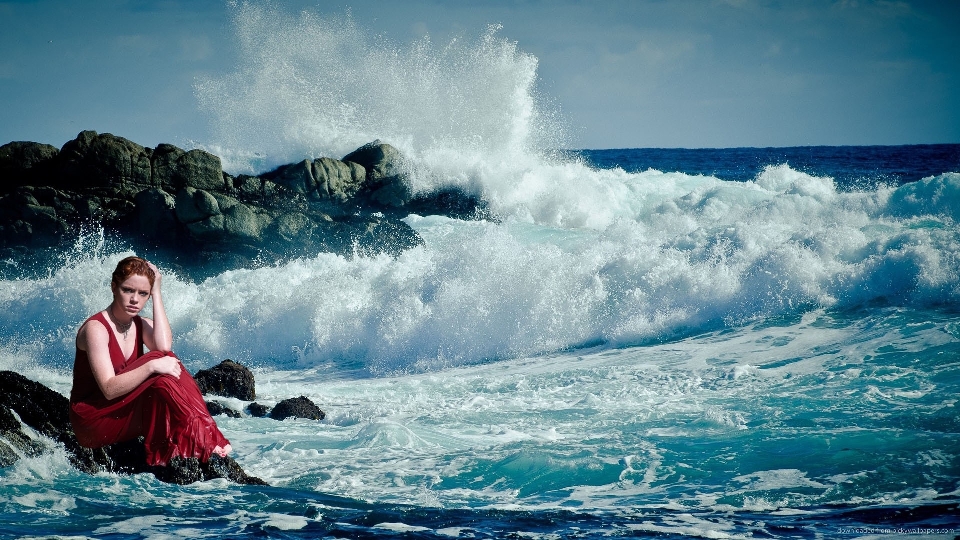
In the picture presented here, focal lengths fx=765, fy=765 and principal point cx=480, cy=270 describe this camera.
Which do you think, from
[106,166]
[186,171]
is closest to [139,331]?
[186,171]

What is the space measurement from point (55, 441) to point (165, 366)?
1.21 metres

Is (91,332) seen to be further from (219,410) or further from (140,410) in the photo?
(219,410)

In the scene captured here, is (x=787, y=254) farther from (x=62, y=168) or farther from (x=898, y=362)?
(x=62, y=168)

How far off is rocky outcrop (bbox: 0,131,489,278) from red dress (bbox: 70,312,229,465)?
1438 cm

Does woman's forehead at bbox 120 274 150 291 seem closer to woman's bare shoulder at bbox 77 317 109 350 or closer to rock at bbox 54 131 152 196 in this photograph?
woman's bare shoulder at bbox 77 317 109 350

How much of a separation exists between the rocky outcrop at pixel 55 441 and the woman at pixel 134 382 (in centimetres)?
27

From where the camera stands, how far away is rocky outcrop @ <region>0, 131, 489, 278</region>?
18.5 meters

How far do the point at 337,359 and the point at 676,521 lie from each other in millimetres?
9100

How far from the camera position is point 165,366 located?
4.06 metres

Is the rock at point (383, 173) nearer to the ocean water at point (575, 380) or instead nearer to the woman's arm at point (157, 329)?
the ocean water at point (575, 380)

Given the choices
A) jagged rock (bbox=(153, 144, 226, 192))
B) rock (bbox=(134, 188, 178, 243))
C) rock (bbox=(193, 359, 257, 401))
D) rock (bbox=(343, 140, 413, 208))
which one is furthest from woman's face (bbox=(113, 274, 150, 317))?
rock (bbox=(343, 140, 413, 208))

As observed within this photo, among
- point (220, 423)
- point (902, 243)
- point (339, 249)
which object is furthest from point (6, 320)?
point (902, 243)

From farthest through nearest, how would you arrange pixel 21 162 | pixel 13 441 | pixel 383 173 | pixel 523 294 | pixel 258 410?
pixel 383 173
pixel 21 162
pixel 523 294
pixel 258 410
pixel 13 441

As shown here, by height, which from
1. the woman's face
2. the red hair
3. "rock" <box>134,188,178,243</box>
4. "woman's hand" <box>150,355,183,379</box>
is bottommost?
"woman's hand" <box>150,355,183,379</box>
